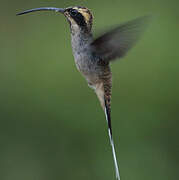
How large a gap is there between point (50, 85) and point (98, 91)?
86.2 inches

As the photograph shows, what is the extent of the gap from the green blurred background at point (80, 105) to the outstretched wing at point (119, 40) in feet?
5.48

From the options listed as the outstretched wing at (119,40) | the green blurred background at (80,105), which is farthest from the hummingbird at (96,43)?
the green blurred background at (80,105)

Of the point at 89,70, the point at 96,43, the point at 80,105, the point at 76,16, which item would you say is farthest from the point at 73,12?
the point at 80,105

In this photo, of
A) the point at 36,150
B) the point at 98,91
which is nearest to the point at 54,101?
the point at 36,150

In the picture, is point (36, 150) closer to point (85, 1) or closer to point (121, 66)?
point (121, 66)

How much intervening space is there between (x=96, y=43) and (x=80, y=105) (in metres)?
2.19

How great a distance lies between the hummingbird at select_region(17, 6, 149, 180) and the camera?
73.5 inches

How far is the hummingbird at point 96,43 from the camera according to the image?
1.87 meters

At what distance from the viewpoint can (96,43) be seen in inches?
78.5

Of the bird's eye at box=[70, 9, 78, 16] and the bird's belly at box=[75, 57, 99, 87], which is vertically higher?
the bird's eye at box=[70, 9, 78, 16]

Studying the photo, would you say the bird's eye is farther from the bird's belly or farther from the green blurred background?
the green blurred background

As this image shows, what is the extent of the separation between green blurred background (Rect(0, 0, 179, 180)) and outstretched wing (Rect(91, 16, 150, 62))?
1671 mm

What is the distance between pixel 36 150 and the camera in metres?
4.09

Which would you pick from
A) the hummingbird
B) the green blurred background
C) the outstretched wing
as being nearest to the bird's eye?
the hummingbird
